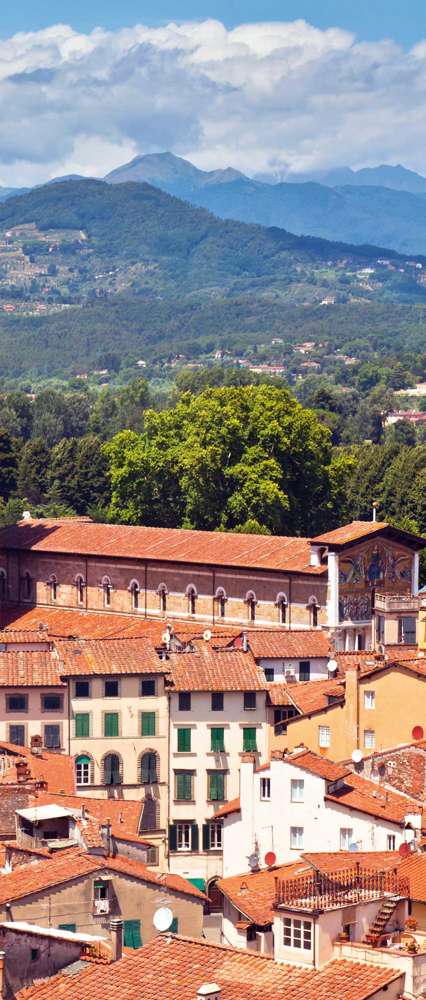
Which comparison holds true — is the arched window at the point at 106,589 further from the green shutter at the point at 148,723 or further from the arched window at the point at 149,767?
the arched window at the point at 149,767

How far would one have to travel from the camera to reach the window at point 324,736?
6016 centimetres

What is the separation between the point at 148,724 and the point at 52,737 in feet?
7.82

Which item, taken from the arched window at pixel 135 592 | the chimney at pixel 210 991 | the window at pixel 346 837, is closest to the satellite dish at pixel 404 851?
the window at pixel 346 837

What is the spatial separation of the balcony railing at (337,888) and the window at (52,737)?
27.4 metres

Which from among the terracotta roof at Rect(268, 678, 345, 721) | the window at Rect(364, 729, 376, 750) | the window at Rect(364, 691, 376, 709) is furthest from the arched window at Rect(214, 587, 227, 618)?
the window at Rect(364, 729, 376, 750)

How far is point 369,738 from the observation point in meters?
59.2

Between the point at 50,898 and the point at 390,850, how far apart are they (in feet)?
26.3

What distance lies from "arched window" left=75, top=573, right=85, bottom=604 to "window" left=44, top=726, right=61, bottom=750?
97.4 ft

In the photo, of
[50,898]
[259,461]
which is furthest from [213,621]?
[50,898]

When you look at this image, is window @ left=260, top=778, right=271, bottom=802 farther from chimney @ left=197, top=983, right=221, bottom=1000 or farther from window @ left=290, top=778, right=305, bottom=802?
chimney @ left=197, top=983, right=221, bottom=1000

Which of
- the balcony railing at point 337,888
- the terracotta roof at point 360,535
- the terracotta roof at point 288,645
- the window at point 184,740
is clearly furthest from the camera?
the terracotta roof at point 360,535

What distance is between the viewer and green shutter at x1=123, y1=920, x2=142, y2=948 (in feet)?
131

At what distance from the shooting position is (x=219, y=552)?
293 feet

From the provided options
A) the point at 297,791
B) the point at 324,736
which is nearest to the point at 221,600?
the point at 324,736
